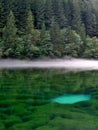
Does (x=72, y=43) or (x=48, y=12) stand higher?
(x=48, y=12)

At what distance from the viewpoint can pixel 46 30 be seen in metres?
56.3

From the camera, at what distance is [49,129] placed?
27.2 feet

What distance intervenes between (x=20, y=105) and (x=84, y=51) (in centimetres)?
4328

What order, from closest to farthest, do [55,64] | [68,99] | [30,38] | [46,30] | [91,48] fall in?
[68,99], [55,64], [30,38], [91,48], [46,30]

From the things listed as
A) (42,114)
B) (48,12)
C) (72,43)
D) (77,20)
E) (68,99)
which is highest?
(48,12)

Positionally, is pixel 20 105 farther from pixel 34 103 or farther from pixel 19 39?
pixel 19 39

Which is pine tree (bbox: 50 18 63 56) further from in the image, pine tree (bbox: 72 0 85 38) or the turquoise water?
the turquoise water

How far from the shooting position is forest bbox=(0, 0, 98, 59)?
46969mm

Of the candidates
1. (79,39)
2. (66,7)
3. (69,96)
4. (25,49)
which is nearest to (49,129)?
(69,96)

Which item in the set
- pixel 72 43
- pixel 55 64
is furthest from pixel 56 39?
pixel 55 64

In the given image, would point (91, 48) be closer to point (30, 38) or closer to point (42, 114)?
point (30, 38)

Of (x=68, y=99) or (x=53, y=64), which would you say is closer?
(x=68, y=99)

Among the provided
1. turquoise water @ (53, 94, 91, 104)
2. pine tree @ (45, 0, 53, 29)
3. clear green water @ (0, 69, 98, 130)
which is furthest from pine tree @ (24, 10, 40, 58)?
clear green water @ (0, 69, 98, 130)

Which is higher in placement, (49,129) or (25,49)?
(49,129)
